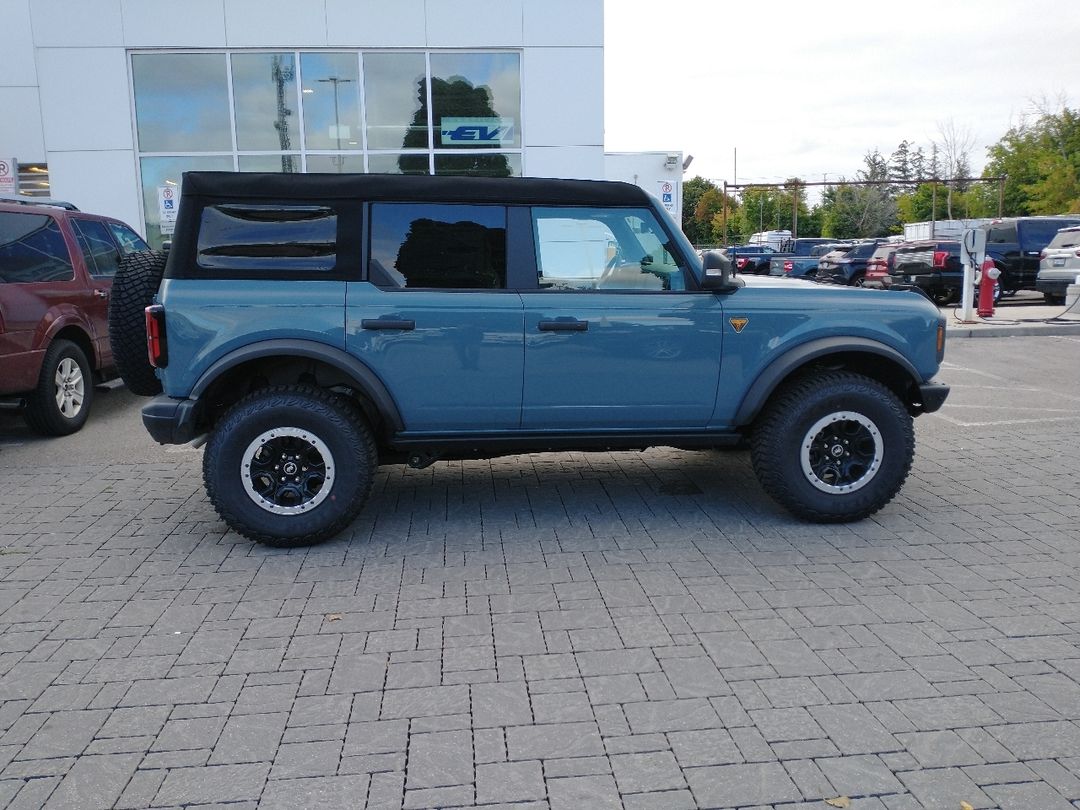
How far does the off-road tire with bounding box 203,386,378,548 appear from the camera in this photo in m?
4.59

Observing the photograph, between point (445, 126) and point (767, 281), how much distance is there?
1052 cm

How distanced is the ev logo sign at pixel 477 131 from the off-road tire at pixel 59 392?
857 cm

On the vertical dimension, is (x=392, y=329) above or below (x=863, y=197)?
below

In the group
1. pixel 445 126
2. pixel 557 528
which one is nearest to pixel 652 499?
pixel 557 528

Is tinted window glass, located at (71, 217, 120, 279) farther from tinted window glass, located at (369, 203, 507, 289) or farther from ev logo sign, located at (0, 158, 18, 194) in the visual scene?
ev logo sign, located at (0, 158, 18, 194)

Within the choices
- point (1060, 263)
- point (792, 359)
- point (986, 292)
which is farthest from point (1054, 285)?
point (792, 359)

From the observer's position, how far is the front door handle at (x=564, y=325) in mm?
4715

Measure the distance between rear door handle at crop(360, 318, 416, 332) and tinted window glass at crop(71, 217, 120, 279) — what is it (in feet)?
15.9

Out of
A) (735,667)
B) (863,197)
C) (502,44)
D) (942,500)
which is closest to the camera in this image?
(735,667)

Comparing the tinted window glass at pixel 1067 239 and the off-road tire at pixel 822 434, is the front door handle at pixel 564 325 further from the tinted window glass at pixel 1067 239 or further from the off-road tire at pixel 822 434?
the tinted window glass at pixel 1067 239

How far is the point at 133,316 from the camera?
495 centimetres

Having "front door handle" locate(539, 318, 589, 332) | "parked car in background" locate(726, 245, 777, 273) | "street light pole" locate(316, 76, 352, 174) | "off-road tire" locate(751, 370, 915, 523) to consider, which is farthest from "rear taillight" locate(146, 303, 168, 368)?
"parked car in background" locate(726, 245, 777, 273)

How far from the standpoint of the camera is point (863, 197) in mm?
61969

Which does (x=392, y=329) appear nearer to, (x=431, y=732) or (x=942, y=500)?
(x=431, y=732)
